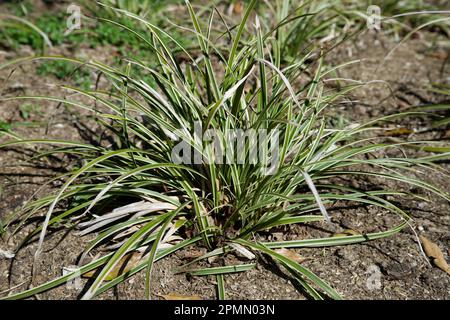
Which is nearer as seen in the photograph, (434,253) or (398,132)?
(434,253)

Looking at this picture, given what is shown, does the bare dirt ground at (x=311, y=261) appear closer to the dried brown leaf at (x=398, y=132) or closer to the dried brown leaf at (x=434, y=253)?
the dried brown leaf at (x=434, y=253)

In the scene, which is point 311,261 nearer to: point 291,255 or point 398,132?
point 291,255

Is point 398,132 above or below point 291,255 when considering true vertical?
above

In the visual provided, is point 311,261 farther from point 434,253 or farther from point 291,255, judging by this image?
point 434,253

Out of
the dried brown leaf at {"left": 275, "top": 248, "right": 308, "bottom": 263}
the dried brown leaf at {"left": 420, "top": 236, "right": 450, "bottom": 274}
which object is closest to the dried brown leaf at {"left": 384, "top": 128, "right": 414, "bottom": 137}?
the dried brown leaf at {"left": 420, "top": 236, "right": 450, "bottom": 274}

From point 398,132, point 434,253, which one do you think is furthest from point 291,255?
point 398,132

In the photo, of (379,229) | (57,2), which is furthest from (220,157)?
(57,2)

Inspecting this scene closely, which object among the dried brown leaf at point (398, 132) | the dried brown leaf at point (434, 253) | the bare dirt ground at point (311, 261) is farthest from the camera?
the dried brown leaf at point (398, 132)

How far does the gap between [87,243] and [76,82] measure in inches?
56.9

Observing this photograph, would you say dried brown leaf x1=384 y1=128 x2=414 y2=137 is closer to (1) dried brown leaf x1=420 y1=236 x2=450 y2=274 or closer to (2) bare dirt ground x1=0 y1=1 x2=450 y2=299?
(2) bare dirt ground x1=0 y1=1 x2=450 y2=299

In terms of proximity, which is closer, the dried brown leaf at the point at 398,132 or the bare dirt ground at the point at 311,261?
the bare dirt ground at the point at 311,261

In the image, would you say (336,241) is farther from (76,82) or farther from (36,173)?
(76,82)

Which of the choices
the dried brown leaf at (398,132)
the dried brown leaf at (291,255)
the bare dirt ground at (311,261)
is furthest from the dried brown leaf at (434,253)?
the dried brown leaf at (398,132)

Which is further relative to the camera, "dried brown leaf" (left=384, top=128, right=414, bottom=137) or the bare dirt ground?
"dried brown leaf" (left=384, top=128, right=414, bottom=137)
